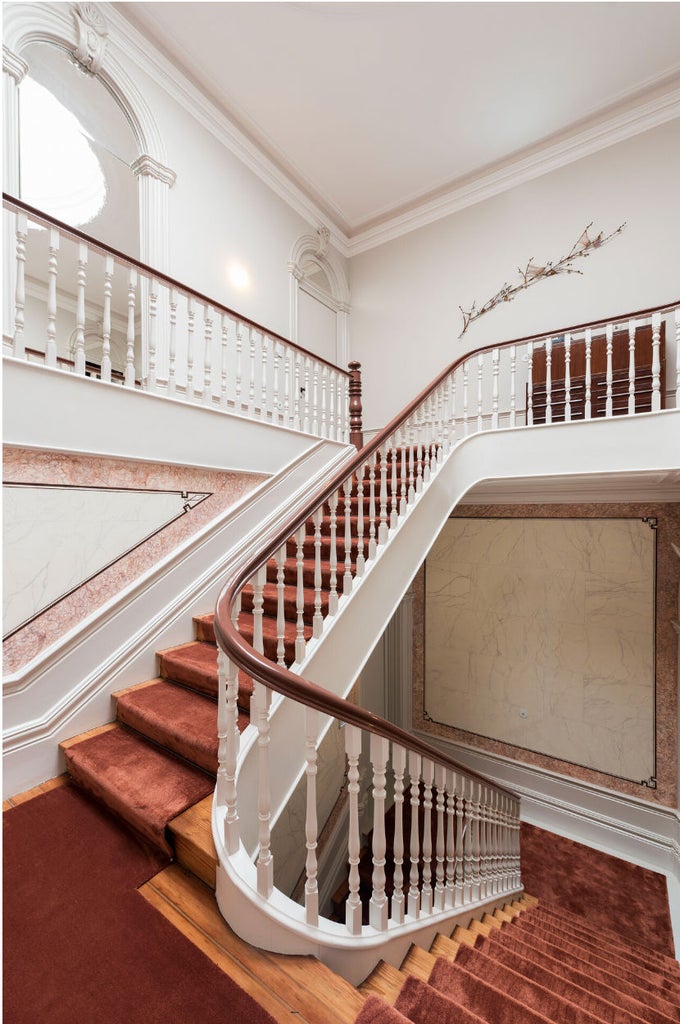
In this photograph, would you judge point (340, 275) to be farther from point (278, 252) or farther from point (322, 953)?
point (322, 953)

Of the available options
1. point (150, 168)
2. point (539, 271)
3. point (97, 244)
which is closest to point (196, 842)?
point (97, 244)

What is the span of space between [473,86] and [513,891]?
6709 millimetres

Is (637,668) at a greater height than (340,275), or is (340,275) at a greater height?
(340,275)

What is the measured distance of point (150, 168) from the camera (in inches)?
146

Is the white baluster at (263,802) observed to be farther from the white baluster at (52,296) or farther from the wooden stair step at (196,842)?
the white baluster at (52,296)

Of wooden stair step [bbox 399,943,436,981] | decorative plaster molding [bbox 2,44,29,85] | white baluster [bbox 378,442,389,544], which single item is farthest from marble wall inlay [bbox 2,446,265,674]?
decorative plaster molding [bbox 2,44,29,85]

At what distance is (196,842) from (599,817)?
4253 mm

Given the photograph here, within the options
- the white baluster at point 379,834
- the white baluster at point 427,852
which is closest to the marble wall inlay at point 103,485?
the white baluster at point 379,834

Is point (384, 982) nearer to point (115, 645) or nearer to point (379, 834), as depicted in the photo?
point (379, 834)

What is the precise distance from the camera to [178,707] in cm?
234

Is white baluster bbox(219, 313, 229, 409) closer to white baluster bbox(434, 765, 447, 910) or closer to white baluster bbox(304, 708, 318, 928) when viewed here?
white baluster bbox(304, 708, 318, 928)

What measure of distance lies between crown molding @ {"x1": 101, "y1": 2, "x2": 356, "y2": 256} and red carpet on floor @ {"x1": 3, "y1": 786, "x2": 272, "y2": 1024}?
17.4ft

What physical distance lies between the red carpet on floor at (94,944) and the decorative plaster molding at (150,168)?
454cm

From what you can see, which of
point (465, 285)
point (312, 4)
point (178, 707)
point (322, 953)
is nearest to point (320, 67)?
point (312, 4)
